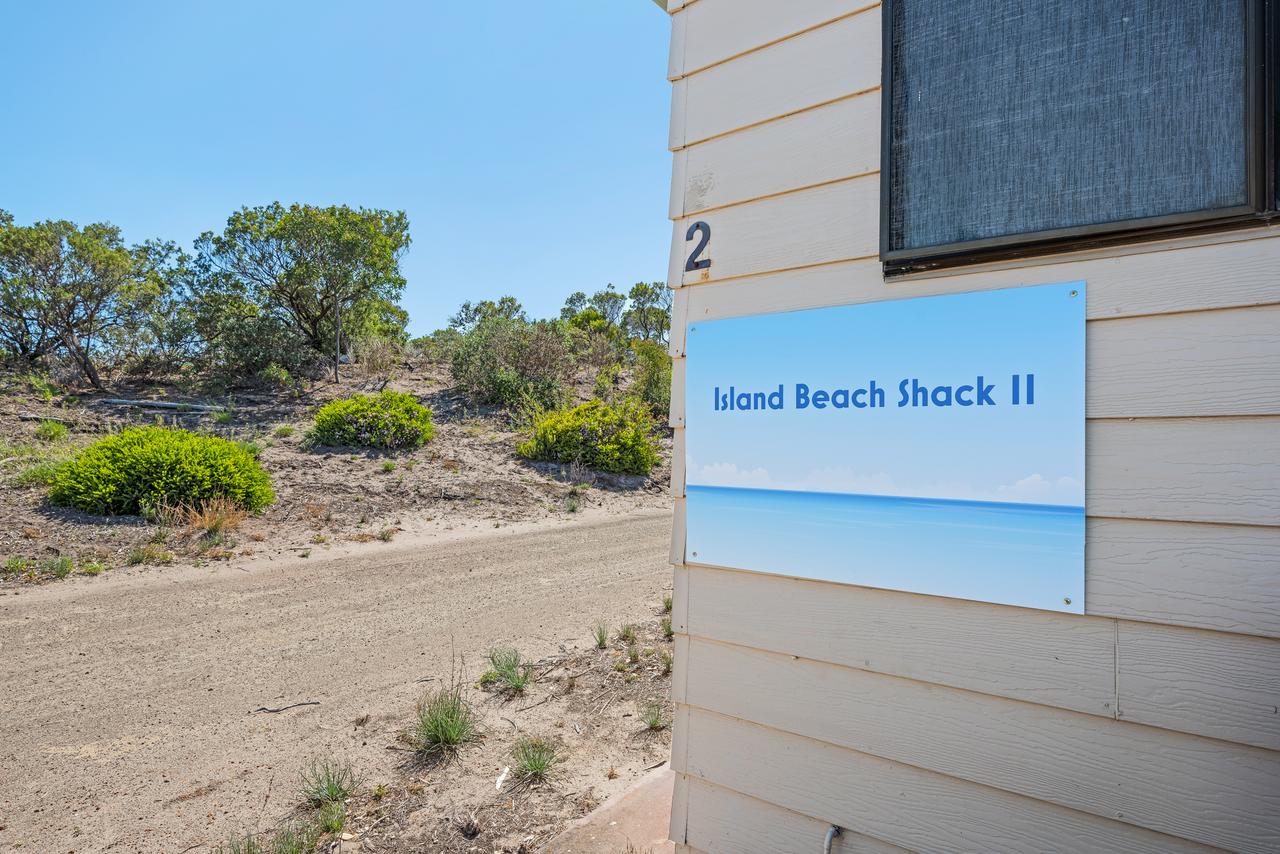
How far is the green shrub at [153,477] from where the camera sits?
24.1ft

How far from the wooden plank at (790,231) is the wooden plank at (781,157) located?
35mm

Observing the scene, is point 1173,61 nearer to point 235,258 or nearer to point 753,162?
point 753,162

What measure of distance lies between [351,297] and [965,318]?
51.6ft

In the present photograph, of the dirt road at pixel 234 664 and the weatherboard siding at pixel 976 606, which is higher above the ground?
the weatherboard siding at pixel 976 606

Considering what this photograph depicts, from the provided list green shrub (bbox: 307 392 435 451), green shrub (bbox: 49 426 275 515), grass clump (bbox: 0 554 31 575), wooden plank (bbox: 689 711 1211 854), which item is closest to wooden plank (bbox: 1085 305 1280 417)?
wooden plank (bbox: 689 711 1211 854)

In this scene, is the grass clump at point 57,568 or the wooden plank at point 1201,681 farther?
the grass clump at point 57,568

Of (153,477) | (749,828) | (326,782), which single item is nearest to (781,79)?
(749,828)

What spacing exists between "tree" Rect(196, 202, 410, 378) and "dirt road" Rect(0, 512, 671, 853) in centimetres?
916

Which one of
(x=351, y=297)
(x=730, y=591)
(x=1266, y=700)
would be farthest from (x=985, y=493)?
(x=351, y=297)

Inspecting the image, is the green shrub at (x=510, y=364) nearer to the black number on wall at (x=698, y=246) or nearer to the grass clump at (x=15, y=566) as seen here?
the grass clump at (x=15, y=566)

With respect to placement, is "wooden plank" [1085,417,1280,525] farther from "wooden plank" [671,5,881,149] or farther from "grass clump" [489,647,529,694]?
"grass clump" [489,647,529,694]

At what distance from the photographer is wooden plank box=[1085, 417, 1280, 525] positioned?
128 centimetres

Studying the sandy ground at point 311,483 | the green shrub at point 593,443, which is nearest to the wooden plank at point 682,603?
the sandy ground at point 311,483

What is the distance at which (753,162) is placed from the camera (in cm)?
201
